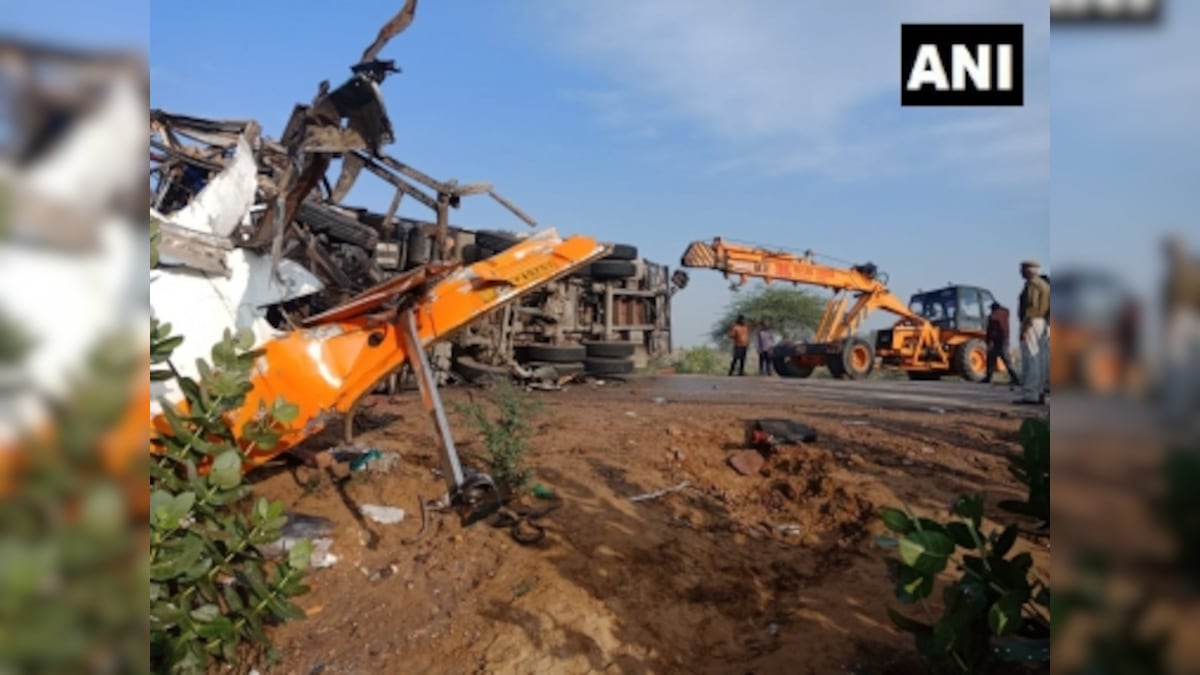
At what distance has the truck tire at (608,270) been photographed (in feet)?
41.1

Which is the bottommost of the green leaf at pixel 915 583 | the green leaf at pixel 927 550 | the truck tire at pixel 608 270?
the green leaf at pixel 915 583

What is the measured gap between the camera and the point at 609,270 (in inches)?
493

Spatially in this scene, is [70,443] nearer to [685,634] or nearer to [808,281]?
[685,634]

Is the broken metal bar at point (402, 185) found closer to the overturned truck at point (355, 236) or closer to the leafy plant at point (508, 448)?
the overturned truck at point (355, 236)

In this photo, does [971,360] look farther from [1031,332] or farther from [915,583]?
[915,583]

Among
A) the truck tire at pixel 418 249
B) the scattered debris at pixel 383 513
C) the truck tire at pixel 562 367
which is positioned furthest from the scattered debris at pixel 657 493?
the truck tire at pixel 418 249

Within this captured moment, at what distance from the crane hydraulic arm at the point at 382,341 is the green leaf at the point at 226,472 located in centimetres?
120

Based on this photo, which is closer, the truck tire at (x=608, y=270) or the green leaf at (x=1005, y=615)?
the green leaf at (x=1005, y=615)

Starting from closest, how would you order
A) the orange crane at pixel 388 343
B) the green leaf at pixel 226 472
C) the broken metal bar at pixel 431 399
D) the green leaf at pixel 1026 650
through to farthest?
the green leaf at pixel 1026 650 → the green leaf at pixel 226 472 → the orange crane at pixel 388 343 → the broken metal bar at pixel 431 399

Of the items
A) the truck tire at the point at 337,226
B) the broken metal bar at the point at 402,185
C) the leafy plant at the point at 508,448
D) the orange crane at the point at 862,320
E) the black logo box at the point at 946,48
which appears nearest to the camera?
the black logo box at the point at 946,48

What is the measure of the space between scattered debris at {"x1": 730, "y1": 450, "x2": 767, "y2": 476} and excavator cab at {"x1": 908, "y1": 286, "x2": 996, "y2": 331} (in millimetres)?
13680

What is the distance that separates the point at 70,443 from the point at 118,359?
2.4 inches

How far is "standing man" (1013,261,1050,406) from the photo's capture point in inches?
265

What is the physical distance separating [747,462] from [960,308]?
1425 centimetres
